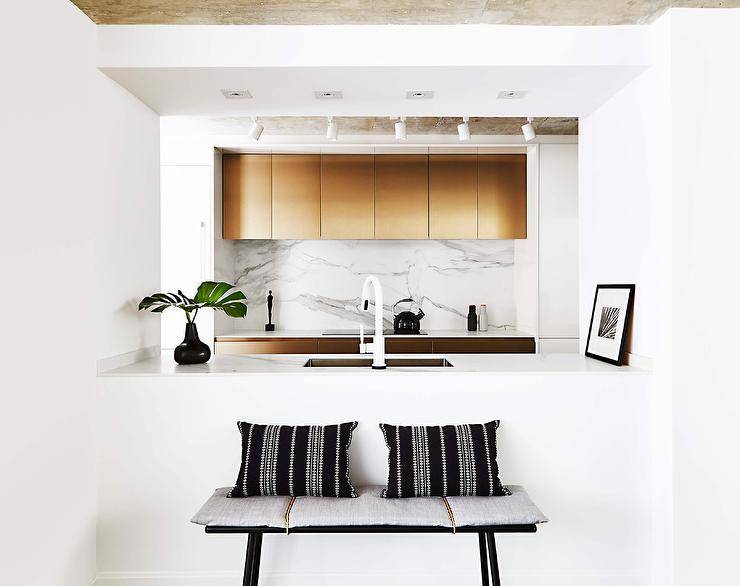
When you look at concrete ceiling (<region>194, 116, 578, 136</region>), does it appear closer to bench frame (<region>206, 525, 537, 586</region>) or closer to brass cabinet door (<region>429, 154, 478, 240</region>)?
brass cabinet door (<region>429, 154, 478, 240</region>)

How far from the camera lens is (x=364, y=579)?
2.63m

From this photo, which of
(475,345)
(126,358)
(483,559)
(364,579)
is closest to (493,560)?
(483,559)

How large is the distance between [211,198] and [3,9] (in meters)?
2.78

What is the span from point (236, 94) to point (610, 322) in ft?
6.77

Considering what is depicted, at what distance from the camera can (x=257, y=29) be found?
254cm

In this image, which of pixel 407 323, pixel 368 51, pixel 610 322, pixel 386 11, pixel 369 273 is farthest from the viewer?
pixel 369 273

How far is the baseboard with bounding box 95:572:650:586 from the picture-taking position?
8.58 ft

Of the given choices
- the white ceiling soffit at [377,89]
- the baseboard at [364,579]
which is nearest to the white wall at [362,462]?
the baseboard at [364,579]

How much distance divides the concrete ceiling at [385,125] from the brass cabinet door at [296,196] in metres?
0.25

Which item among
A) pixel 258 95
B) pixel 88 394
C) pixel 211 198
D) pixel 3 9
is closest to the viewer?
pixel 3 9

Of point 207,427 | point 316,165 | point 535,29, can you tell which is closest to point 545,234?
point 316,165

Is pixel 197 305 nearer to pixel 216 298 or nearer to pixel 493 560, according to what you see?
pixel 216 298

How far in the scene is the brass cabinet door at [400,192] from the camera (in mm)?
4906

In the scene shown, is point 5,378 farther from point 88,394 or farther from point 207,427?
point 207,427
